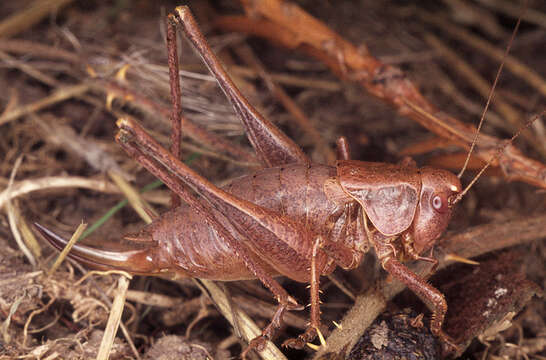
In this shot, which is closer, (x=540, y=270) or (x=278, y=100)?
(x=540, y=270)

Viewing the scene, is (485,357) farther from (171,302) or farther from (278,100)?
(278,100)

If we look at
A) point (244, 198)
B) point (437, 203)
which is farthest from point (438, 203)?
point (244, 198)

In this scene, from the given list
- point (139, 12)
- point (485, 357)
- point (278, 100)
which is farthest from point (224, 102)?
point (485, 357)

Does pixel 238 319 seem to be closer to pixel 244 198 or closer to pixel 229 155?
pixel 244 198

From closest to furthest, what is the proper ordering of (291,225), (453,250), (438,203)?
(291,225) < (438,203) < (453,250)

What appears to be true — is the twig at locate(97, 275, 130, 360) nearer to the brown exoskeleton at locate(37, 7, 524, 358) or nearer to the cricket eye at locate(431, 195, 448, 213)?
the brown exoskeleton at locate(37, 7, 524, 358)

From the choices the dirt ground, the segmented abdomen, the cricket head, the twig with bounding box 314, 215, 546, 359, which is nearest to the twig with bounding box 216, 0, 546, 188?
the dirt ground

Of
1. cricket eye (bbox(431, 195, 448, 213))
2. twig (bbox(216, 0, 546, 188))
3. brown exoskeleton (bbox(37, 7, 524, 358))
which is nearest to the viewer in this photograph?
brown exoskeleton (bbox(37, 7, 524, 358))
